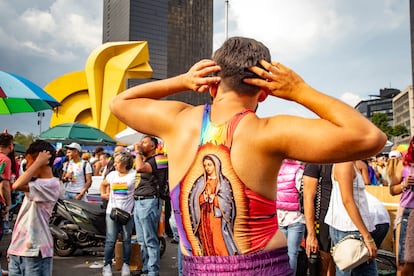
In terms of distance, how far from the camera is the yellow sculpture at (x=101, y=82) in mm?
40125

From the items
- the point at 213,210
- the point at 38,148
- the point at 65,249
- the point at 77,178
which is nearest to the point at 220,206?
the point at 213,210

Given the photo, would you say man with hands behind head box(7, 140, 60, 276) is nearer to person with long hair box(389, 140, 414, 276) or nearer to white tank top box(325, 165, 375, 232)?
white tank top box(325, 165, 375, 232)

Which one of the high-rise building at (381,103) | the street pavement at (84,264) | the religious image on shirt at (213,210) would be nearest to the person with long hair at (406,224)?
the street pavement at (84,264)

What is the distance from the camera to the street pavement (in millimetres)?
6430

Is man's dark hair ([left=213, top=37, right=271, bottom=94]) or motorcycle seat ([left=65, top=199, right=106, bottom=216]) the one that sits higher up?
man's dark hair ([left=213, top=37, right=271, bottom=94])

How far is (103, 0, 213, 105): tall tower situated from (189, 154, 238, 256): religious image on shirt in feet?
284

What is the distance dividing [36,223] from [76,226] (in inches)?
143

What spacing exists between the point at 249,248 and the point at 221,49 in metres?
0.81

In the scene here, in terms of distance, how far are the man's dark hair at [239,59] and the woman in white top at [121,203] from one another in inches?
179

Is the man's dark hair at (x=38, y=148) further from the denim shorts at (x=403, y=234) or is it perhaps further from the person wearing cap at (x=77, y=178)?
the person wearing cap at (x=77, y=178)

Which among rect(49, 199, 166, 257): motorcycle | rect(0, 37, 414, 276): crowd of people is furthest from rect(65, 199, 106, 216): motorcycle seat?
rect(0, 37, 414, 276): crowd of people

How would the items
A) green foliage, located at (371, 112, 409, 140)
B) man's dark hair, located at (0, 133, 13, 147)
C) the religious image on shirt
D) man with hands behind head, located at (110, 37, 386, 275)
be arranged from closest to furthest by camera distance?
man with hands behind head, located at (110, 37, 386, 275) → the religious image on shirt → man's dark hair, located at (0, 133, 13, 147) → green foliage, located at (371, 112, 409, 140)

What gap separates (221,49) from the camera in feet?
5.92

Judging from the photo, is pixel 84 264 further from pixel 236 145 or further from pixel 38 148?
pixel 236 145
